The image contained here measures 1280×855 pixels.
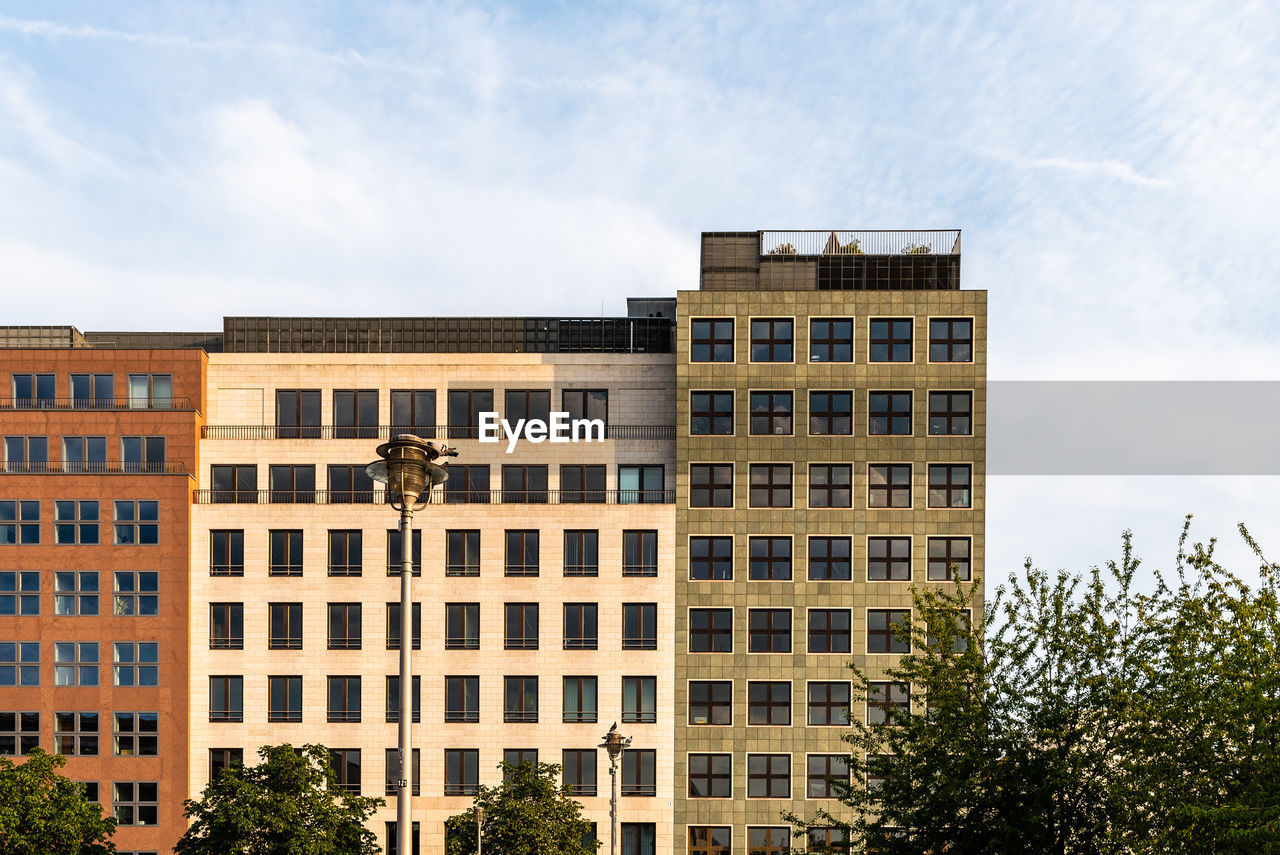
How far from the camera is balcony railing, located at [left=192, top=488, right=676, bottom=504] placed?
5956 centimetres

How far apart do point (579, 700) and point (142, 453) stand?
25.0 meters

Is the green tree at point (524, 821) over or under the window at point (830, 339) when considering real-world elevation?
under

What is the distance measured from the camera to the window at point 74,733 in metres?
56.8

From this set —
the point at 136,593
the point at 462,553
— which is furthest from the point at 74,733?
the point at 462,553

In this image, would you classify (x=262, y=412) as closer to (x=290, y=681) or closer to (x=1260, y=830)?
(x=290, y=681)

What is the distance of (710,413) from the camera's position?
58.9m

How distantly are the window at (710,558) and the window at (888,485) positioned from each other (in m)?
7.37

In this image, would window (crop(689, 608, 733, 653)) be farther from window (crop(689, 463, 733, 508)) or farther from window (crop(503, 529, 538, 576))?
window (crop(503, 529, 538, 576))

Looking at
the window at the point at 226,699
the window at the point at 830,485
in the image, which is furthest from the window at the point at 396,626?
the window at the point at 830,485

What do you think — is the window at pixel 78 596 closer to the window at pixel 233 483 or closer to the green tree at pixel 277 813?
the window at pixel 233 483

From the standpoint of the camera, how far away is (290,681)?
5806 centimetres

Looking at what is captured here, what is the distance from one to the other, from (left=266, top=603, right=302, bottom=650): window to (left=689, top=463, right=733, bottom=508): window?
20.2 m

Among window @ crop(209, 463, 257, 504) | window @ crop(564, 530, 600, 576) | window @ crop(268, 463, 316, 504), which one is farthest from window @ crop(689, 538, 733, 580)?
window @ crop(209, 463, 257, 504)

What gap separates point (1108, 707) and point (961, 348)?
3016 cm
